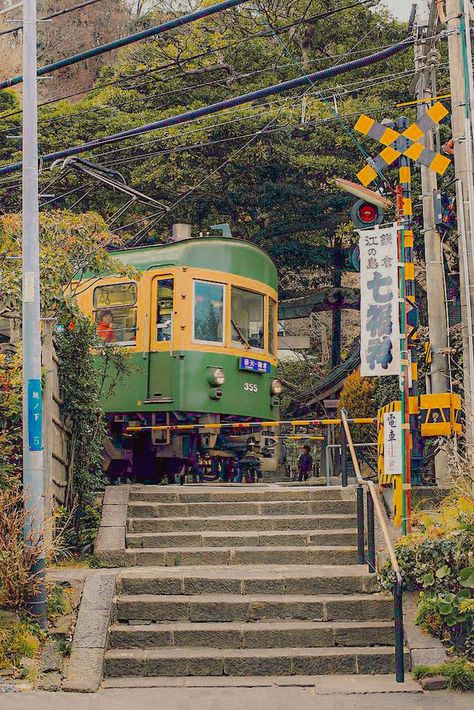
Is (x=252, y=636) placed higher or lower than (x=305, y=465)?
lower

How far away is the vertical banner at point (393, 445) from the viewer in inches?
438

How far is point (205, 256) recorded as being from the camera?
15.6 m

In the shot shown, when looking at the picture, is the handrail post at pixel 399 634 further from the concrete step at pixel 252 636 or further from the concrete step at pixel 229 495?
the concrete step at pixel 229 495

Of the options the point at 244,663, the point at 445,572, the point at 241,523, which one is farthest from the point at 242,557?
the point at 445,572

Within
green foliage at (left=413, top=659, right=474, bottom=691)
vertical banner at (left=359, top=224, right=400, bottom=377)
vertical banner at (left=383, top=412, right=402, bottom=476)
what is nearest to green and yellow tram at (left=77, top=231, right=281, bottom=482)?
vertical banner at (left=359, top=224, right=400, bottom=377)

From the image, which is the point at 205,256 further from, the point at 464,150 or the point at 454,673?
the point at 454,673

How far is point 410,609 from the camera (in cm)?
928

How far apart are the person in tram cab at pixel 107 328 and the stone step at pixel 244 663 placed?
784 centimetres

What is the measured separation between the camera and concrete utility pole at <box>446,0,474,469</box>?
12000 mm

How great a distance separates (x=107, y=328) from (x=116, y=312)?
0.28 metres

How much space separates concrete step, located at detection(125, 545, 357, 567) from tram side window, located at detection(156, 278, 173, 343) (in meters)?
5.27

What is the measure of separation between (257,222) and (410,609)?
17782mm

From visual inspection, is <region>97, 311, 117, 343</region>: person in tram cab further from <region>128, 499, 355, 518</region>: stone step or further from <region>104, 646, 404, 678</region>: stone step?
<region>104, 646, 404, 678</region>: stone step

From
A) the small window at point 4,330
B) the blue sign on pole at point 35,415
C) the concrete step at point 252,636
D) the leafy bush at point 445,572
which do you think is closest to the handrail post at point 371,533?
the leafy bush at point 445,572
